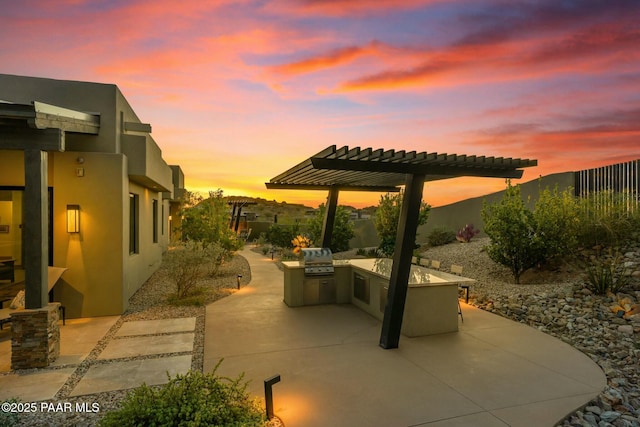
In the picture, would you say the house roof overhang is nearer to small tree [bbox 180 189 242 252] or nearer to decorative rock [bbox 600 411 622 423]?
decorative rock [bbox 600 411 622 423]

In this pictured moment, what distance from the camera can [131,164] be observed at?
793cm

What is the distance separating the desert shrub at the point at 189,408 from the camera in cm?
267

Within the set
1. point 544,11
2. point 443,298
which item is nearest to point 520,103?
point 544,11

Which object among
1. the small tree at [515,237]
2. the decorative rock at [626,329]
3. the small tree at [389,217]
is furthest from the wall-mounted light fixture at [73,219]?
the small tree at [389,217]

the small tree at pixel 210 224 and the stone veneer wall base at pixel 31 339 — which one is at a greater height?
the small tree at pixel 210 224

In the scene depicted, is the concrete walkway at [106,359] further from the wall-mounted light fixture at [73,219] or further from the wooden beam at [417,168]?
the wooden beam at [417,168]

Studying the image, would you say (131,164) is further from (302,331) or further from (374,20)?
(374,20)

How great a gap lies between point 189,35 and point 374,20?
152 inches

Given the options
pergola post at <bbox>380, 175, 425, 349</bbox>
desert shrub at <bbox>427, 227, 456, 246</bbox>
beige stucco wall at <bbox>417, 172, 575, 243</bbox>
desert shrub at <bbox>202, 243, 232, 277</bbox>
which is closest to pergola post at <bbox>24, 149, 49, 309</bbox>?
desert shrub at <bbox>202, 243, 232, 277</bbox>

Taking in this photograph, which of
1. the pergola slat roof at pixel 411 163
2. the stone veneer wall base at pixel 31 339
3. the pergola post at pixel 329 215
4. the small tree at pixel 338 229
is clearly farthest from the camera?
the small tree at pixel 338 229

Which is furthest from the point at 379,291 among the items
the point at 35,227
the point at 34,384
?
the point at 35,227

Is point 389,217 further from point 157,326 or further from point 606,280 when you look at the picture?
point 157,326

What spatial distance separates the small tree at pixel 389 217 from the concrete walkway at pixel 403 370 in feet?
27.8

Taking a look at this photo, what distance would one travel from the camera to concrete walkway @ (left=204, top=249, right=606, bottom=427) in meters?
3.62
